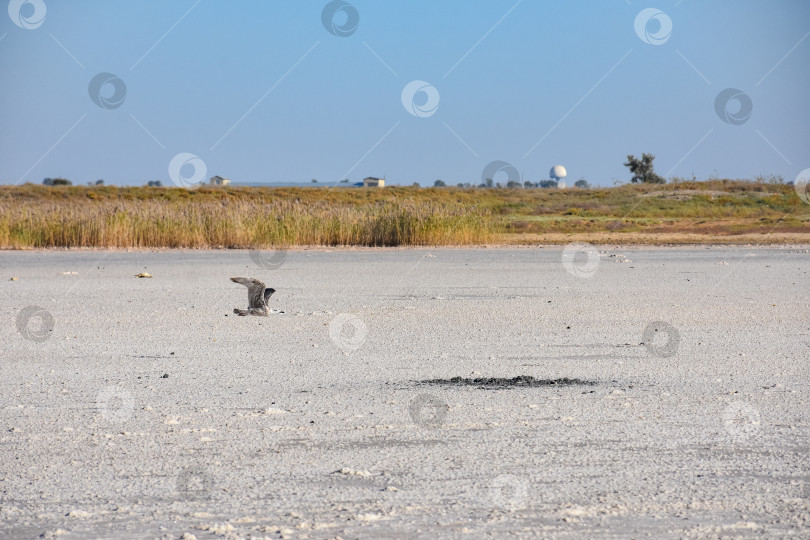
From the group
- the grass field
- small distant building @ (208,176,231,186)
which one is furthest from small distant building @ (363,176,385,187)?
the grass field

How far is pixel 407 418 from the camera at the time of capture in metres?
5.58

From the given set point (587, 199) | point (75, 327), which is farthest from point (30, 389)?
point (587, 199)

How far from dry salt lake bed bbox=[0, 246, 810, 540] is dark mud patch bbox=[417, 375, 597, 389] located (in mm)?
33

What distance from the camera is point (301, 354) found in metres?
8.09

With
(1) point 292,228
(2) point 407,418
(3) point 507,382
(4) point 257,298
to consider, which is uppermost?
(1) point 292,228

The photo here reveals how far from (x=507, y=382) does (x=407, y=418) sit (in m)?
1.29

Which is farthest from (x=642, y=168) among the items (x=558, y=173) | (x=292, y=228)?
(x=292, y=228)

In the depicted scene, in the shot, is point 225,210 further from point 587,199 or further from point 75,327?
point 587,199

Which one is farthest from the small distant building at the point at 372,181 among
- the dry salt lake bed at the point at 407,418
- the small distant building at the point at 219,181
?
the dry salt lake bed at the point at 407,418

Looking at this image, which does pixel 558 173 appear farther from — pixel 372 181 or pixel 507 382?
pixel 507 382

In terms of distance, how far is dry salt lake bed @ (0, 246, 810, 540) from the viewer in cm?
391

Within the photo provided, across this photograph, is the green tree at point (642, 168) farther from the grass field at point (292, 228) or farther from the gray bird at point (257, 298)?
the gray bird at point (257, 298)

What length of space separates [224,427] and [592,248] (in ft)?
70.4

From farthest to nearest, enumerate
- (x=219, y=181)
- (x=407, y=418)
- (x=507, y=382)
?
(x=219, y=181) < (x=507, y=382) < (x=407, y=418)
